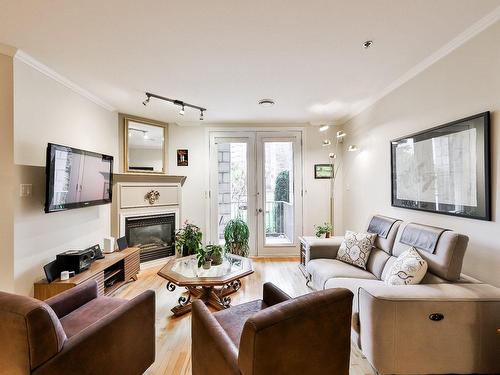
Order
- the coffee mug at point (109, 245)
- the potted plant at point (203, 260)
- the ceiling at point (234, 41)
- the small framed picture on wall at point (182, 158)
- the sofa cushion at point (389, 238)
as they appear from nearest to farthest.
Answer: the ceiling at point (234, 41)
the sofa cushion at point (389, 238)
the potted plant at point (203, 260)
the coffee mug at point (109, 245)
the small framed picture on wall at point (182, 158)

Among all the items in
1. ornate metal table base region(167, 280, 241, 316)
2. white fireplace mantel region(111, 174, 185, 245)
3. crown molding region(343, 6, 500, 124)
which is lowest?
ornate metal table base region(167, 280, 241, 316)

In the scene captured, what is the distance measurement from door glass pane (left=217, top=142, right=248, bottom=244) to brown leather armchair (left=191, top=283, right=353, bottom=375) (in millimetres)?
3142

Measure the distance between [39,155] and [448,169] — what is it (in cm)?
381

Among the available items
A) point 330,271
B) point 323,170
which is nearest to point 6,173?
point 330,271

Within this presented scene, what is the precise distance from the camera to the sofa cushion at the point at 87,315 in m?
1.56

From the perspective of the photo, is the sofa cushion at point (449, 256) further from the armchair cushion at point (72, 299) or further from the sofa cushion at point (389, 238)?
the armchair cushion at point (72, 299)

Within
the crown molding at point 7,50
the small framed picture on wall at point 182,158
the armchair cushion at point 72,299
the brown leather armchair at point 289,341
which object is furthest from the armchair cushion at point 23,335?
the small framed picture on wall at point 182,158

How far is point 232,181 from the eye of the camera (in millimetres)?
4520

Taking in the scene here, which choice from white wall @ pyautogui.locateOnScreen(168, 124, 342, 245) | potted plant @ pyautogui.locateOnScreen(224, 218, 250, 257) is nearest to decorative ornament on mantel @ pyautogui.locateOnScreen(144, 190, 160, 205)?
white wall @ pyautogui.locateOnScreen(168, 124, 342, 245)

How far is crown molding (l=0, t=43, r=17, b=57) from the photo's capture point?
2.06 meters

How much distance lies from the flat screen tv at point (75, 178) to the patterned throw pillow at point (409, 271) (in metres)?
3.13

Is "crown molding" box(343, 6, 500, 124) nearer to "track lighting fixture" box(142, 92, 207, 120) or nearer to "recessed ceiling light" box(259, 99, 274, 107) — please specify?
"recessed ceiling light" box(259, 99, 274, 107)

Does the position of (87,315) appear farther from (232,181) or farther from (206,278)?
(232,181)

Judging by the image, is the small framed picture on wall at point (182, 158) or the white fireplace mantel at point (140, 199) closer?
the white fireplace mantel at point (140, 199)
